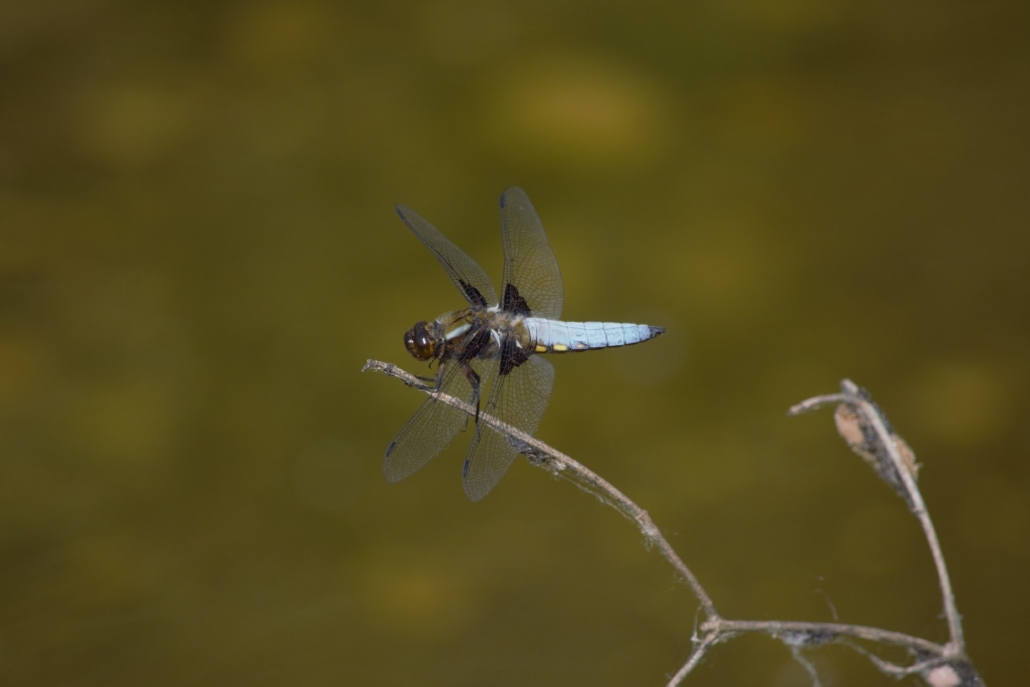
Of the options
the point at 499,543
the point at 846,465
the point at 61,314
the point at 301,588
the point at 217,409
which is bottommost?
the point at 846,465

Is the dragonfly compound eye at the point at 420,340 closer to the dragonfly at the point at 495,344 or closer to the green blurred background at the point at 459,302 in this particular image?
the dragonfly at the point at 495,344

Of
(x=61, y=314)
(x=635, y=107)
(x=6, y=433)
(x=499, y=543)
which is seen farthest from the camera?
(x=635, y=107)

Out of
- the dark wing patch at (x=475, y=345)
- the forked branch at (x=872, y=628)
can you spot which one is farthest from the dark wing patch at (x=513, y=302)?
the forked branch at (x=872, y=628)

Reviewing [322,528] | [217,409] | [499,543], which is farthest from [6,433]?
[499,543]

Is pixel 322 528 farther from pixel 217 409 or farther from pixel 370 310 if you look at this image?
pixel 370 310

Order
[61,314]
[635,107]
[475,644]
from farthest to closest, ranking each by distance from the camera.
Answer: [635,107], [61,314], [475,644]

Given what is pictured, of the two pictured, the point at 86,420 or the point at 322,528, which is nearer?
the point at 322,528

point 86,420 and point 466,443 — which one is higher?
point 86,420

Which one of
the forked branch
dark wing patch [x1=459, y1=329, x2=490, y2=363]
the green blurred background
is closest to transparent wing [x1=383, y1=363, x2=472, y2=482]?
dark wing patch [x1=459, y1=329, x2=490, y2=363]
